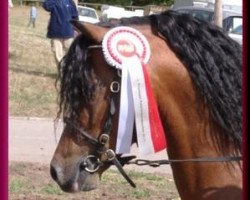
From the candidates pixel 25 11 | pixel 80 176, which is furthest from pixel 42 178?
pixel 25 11

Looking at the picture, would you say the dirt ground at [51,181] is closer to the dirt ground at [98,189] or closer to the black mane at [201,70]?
the dirt ground at [98,189]

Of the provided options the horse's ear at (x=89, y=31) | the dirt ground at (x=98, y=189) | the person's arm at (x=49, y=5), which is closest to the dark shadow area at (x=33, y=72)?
the person's arm at (x=49, y=5)

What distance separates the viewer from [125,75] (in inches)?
128

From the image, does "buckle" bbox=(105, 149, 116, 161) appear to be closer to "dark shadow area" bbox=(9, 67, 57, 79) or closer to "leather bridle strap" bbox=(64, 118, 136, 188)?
"leather bridle strap" bbox=(64, 118, 136, 188)

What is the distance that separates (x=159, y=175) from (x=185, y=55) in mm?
4911

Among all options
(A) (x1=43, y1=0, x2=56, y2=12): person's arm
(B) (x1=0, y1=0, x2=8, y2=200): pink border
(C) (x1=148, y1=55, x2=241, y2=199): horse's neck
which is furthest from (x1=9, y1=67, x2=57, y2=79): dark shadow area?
(B) (x1=0, y1=0, x2=8, y2=200): pink border

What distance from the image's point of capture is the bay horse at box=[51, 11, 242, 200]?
3268 mm

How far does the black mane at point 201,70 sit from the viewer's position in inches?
130

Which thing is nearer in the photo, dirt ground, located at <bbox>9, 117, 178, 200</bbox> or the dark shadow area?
dirt ground, located at <bbox>9, 117, 178, 200</bbox>

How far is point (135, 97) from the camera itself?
3.26 metres

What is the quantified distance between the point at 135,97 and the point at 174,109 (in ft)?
0.61

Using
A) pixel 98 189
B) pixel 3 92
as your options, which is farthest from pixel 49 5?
pixel 3 92

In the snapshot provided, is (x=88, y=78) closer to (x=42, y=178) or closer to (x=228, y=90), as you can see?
(x=228, y=90)

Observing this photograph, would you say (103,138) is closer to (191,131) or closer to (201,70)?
(191,131)
